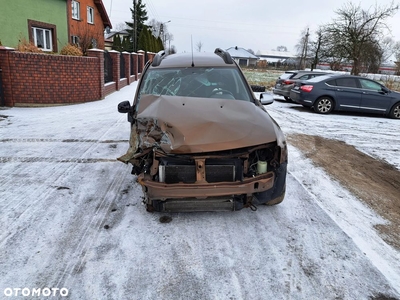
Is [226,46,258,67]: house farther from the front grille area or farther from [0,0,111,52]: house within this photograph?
the front grille area

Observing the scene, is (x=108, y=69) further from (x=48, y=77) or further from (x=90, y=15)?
(x=90, y=15)

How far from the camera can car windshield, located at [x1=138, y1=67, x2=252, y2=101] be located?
4418 millimetres

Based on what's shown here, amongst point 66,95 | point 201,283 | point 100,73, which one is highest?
point 100,73

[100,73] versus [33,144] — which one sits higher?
[100,73]

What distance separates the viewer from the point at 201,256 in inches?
116

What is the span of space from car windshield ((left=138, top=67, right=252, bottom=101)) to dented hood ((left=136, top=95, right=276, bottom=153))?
1.94ft

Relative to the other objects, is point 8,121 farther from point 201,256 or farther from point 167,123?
point 201,256

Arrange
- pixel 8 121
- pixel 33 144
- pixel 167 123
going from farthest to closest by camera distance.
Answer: pixel 8 121 < pixel 33 144 < pixel 167 123

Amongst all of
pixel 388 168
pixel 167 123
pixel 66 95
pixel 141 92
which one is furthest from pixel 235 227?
pixel 66 95

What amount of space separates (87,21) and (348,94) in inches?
875

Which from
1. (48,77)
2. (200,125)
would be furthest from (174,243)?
(48,77)

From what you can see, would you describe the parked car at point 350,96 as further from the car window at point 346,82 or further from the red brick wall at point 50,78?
the red brick wall at point 50,78

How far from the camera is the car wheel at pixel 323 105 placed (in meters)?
11.5

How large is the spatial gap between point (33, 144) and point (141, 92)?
3065 millimetres
